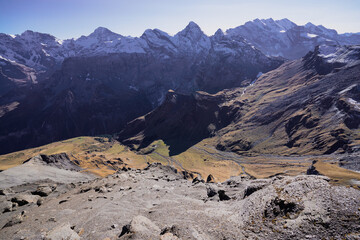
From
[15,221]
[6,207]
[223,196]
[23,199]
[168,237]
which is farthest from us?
[23,199]

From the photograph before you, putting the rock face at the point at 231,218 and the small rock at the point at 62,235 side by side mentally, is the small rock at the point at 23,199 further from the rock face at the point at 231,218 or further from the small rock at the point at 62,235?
the small rock at the point at 62,235

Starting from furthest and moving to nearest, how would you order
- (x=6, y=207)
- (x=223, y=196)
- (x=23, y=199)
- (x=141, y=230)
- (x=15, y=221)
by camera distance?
(x=23, y=199) → (x=6, y=207) → (x=223, y=196) → (x=15, y=221) → (x=141, y=230)

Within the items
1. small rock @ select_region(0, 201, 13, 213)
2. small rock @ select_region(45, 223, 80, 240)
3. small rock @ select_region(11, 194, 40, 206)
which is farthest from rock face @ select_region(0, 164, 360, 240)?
small rock @ select_region(11, 194, 40, 206)

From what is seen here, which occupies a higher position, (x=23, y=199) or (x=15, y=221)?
(x=15, y=221)

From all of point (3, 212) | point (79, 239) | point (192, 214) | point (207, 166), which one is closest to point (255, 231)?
point (192, 214)

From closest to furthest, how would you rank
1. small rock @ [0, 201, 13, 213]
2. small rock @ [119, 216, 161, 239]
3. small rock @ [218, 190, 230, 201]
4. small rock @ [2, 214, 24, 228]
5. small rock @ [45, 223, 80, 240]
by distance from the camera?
small rock @ [119, 216, 161, 239]
small rock @ [45, 223, 80, 240]
small rock @ [2, 214, 24, 228]
small rock @ [218, 190, 230, 201]
small rock @ [0, 201, 13, 213]

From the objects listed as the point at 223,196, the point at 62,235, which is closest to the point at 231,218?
the point at 223,196

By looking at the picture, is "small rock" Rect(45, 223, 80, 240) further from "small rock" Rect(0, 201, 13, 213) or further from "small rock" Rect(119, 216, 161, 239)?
"small rock" Rect(0, 201, 13, 213)

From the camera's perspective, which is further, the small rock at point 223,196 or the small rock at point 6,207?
the small rock at point 6,207

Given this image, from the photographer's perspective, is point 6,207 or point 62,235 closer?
point 62,235

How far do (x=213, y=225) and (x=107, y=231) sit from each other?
946cm

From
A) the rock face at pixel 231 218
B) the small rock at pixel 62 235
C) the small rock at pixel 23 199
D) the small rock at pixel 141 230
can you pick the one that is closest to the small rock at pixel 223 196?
the rock face at pixel 231 218

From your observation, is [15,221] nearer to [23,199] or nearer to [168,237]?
[23,199]

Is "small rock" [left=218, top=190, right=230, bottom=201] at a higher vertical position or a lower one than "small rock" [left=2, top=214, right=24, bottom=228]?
higher
